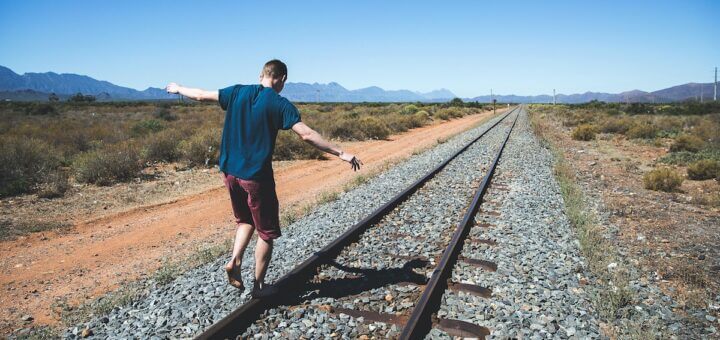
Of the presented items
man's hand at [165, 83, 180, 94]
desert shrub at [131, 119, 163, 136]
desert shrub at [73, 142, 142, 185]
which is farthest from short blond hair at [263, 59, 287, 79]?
desert shrub at [131, 119, 163, 136]

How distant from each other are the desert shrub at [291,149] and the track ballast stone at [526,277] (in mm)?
9202

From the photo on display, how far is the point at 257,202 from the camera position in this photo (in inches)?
139

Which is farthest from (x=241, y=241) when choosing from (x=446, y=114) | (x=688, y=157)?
(x=446, y=114)

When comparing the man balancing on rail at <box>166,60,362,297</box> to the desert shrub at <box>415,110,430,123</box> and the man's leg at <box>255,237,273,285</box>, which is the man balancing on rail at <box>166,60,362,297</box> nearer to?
the man's leg at <box>255,237,273,285</box>

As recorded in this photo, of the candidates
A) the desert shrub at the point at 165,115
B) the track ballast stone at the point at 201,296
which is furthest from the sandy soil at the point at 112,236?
the desert shrub at the point at 165,115

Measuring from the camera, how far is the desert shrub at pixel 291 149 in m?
15.9

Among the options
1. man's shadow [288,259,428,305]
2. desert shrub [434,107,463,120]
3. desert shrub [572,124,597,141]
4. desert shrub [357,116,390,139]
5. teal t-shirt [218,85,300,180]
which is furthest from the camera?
desert shrub [434,107,463,120]

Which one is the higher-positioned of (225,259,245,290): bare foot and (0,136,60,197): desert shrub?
(0,136,60,197): desert shrub

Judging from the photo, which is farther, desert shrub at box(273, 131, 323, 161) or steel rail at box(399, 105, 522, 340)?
desert shrub at box(273, 131, 323, 161)

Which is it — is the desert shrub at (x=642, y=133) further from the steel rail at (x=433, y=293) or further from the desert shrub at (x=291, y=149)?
the steel rail at (x=433, y=293)

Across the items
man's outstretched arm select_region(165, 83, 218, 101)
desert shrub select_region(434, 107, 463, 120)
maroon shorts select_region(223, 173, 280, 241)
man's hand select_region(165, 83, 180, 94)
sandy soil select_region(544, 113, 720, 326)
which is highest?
desert shrub select_region(434, 107, 463, 120)

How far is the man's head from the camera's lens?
3.50 meters

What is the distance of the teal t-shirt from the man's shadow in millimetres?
1424

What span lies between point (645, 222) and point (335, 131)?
16747mm
